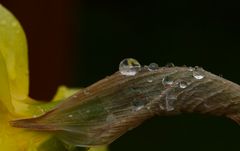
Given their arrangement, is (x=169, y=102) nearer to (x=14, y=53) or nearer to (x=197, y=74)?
Answer: (x=197, y=74)

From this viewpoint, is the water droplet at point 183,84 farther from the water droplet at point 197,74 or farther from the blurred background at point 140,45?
the blurred background at point 140,45

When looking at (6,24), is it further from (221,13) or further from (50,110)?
(221,13)

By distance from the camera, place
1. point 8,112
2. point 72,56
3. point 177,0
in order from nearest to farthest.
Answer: point 8,112 → point 72,56 → point 177,0

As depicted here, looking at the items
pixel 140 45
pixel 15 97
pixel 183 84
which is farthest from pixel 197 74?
pixel 140 45

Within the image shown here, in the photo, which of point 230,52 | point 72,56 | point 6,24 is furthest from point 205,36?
point 6,24

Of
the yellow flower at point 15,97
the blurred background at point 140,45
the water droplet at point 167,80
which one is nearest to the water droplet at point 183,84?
the water droplet at point 167,80

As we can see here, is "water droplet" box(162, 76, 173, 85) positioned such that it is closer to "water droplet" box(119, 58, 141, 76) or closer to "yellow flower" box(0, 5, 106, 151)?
"water droplet" box(119, 58, 141, 76)

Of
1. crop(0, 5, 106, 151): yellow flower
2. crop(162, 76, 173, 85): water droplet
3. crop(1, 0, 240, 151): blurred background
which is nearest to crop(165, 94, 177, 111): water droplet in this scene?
crop(162, 76, 173, 85): water droplet
